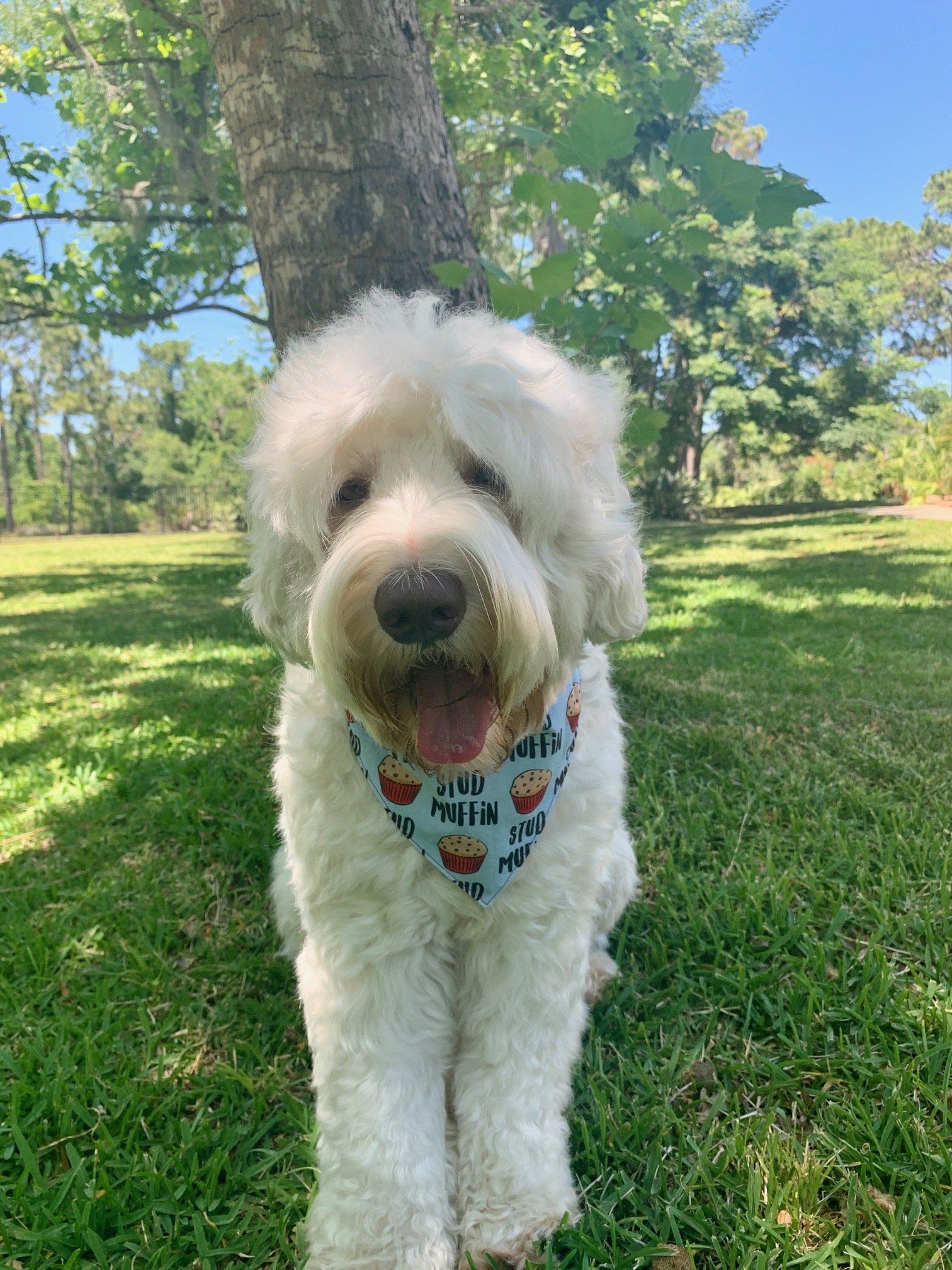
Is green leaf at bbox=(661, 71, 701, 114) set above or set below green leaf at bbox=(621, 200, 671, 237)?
above

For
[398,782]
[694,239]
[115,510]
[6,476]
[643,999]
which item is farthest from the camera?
[115,510]

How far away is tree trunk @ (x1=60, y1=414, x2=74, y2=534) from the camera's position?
4666 cm

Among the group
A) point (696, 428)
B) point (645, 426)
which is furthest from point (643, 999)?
point (696, 428)

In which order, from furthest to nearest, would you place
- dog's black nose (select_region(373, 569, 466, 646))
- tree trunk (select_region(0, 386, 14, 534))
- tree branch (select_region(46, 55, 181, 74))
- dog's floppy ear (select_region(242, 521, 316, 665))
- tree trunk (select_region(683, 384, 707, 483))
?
tree trunk (select_region(0, 386, 14, 534)) → tree trunk (select_region(683, 384, 707, 483)) → tree branch (select_region(46, 55, 181, 74)) → dog's floppy ear (select_region(242, 521, 316, 665)) → dog's black nose (select_region(373, 569, 466, 646))

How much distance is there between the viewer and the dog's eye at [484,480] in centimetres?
174

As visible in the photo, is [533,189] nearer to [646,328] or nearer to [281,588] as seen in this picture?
[646,328]

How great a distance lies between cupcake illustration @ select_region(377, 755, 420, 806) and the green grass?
0.90 m

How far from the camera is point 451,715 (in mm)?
1692

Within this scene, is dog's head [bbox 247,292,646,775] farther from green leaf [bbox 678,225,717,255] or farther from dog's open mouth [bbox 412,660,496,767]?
green leaf [bbox 678,225,717,255]

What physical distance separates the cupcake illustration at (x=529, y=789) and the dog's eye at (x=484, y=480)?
0.66 meters

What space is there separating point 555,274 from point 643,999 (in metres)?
2.43

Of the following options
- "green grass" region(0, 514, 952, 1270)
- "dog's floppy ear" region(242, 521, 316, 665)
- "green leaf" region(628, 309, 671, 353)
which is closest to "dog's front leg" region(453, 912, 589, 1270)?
"green grass" region(0, 514, 952, 1270)

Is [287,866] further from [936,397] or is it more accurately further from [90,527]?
[90,527]

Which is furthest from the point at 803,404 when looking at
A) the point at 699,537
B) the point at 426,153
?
the point at 426,153
